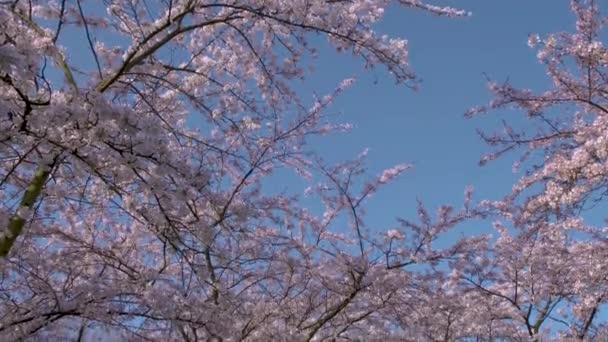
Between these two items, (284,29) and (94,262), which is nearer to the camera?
(284,29)

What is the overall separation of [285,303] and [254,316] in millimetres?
909

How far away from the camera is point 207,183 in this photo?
13.5ft

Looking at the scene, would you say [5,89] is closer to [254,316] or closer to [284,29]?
[284,29]

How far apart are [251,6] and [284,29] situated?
788 millimetres

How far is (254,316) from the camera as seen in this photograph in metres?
7.88

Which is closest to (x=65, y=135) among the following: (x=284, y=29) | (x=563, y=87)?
(x=284, y=29)

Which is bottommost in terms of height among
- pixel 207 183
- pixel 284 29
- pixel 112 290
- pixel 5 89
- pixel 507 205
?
pixel 112 290

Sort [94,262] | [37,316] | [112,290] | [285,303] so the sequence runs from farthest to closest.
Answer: [285,303] → [94,262] → [112,290] → [37,316]

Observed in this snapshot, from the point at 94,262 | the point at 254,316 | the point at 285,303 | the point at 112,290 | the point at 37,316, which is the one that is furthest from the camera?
the point at 285,303

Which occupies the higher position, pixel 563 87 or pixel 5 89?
pixel 563 87

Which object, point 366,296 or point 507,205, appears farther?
point 366,296

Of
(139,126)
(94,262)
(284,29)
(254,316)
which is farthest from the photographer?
(254,316)

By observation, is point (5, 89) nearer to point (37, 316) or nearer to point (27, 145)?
point (27, 145)

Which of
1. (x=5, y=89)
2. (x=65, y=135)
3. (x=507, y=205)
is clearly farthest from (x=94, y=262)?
(x=507, y=205)
